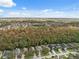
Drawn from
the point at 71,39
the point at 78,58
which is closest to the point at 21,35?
the point at 71,39

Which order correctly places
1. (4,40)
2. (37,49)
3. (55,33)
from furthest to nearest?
(55,33) < (4,40) < (37,49)

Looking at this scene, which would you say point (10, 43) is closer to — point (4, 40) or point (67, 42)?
point (4, 40)

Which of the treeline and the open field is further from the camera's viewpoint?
the treeline

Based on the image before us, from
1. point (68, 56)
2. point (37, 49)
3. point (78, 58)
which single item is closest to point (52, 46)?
point (37, 49)

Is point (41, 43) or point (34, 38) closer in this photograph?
point (41, 43)

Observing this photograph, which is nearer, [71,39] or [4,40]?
[4,40]

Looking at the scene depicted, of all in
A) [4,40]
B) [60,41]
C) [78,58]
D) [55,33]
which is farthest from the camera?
[55,33]

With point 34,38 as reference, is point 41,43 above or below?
below

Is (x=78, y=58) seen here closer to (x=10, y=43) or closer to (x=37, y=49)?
(x=37, y=49)

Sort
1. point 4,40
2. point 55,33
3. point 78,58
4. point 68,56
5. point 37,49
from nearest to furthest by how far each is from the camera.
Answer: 1. point 78,58
2. point 68,56
3. point 37,49
4. point 4,40
5. point 55,33

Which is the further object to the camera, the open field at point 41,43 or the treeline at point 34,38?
the treeline at point 34,38
